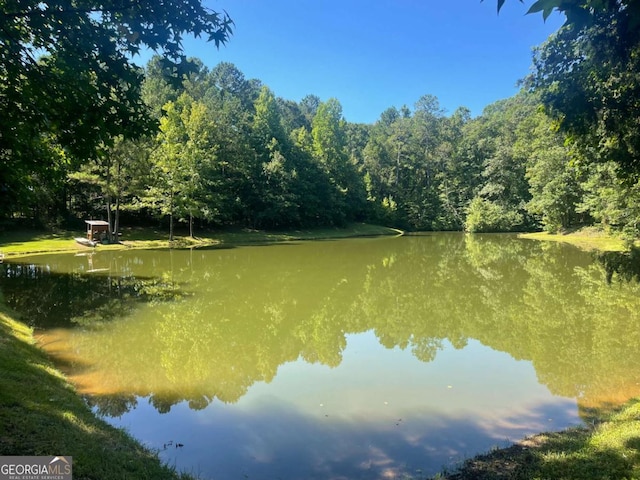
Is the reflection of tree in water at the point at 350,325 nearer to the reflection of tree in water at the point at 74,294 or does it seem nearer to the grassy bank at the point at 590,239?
the reflection of tree in water at the point at 74,294

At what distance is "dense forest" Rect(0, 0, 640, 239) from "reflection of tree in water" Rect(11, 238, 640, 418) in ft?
12.0

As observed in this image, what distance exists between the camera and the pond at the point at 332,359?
547 cm

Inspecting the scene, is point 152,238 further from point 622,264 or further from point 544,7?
point 544,7

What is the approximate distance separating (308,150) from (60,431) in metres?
44.8

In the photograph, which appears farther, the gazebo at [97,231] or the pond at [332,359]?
the gazebo at [97,231]

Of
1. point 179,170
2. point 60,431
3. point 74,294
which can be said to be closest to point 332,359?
point 60,431

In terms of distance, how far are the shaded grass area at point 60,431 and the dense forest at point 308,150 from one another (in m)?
2.01

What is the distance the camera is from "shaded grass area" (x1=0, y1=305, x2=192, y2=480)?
3807 mm

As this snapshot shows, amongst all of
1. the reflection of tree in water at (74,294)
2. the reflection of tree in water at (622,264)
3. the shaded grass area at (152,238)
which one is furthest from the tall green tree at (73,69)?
the shaded grass area at (152,238)

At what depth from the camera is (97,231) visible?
28.3 m

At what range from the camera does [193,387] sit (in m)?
7.28

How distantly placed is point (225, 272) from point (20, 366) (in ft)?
43.2

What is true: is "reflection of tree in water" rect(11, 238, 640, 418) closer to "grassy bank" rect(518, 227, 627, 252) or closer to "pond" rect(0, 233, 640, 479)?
"pond" rect(0, 233, 640, 479)

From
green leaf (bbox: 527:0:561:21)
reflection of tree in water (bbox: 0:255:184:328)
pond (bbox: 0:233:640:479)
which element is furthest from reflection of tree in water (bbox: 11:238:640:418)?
green leaf (bbox: 527:0:561:21)
